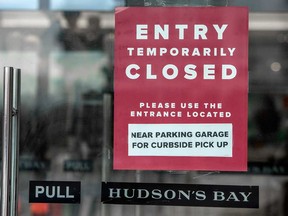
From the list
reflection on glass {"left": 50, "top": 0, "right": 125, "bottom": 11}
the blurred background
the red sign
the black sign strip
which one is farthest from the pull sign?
reflection on glass {"left": 50, "top": 0, "right": 125, "bottom": 11}

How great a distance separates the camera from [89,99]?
7.17ft

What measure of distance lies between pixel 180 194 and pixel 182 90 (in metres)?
0.48

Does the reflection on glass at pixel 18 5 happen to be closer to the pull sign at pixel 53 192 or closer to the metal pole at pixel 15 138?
the metal pole at pixel 15 138

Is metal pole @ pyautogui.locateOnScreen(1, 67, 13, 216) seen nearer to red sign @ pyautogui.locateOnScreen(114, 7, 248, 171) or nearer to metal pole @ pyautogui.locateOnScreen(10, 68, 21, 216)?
metal pole @ pyautogui.locateOnScreen(10, 68, 21, 216)

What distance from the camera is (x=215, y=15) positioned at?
215cm

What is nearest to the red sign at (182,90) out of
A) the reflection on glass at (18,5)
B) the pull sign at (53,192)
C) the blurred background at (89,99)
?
the blurred background at (89,99)

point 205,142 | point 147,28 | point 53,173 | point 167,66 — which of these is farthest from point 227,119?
point 53,173

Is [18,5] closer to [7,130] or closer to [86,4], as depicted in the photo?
[86,4]

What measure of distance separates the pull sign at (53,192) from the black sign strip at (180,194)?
0.46ft

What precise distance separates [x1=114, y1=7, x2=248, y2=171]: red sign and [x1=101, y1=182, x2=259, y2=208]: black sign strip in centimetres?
9

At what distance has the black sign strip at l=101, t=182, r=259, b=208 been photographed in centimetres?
215

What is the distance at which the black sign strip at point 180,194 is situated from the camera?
2.15 meters

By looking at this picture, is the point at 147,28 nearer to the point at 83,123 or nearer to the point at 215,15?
the point at 215,15

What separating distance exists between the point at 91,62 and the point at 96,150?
16.3 inches
